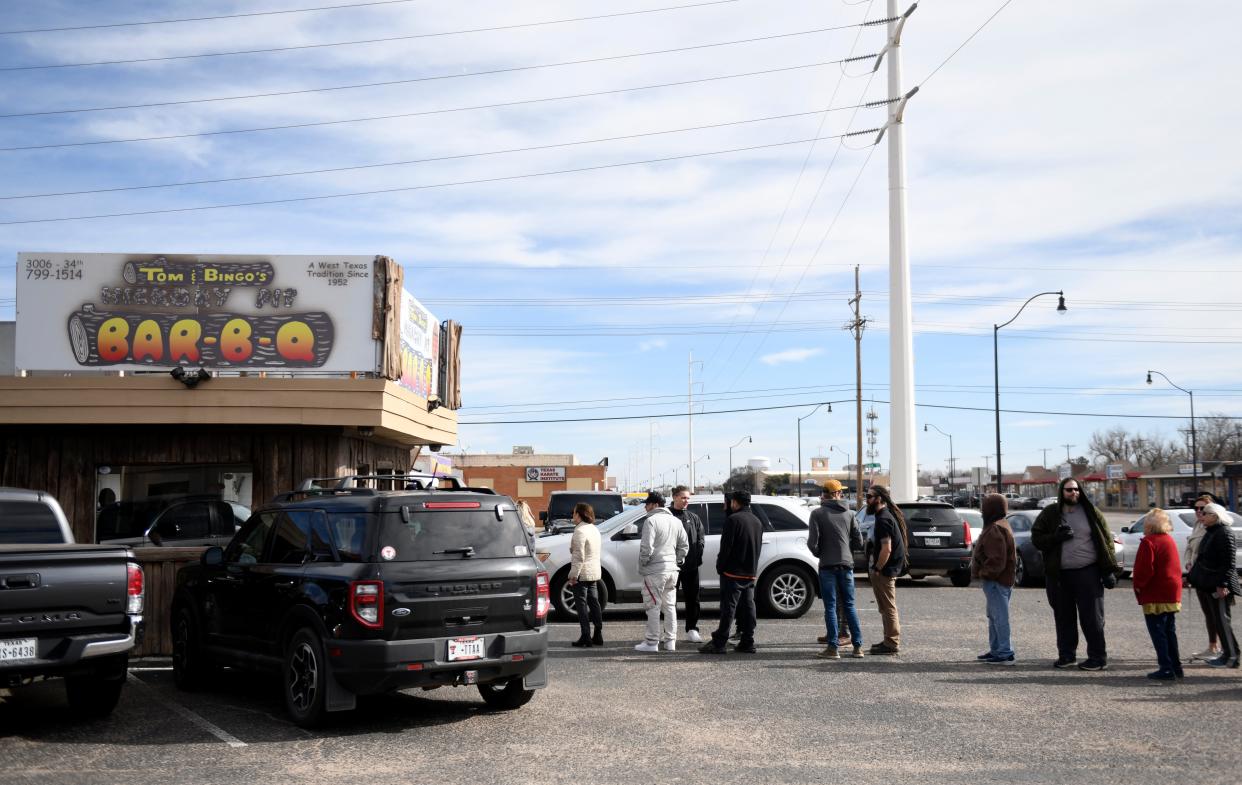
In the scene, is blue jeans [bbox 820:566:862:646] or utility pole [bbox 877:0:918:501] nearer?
blue jeans [bbox 820:566:862:646]

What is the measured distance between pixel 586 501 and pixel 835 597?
15840 mm

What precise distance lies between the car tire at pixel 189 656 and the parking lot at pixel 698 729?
0.52 ft

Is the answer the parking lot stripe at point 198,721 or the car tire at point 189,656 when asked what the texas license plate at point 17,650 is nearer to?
the parking lot stripe at point 198,721

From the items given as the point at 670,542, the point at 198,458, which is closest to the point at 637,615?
the point at 670,542

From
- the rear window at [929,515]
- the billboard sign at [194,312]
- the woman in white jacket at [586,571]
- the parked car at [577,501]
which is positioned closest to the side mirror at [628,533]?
the woman in white jacket at [586,571]

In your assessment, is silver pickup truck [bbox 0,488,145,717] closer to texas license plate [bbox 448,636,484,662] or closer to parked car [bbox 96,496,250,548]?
texas license plate [bbox 448,636,484,662]

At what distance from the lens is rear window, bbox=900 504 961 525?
20797 mm

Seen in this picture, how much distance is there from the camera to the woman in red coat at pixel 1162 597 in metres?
10.0

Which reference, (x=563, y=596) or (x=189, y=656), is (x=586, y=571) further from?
(x=189, y=656)

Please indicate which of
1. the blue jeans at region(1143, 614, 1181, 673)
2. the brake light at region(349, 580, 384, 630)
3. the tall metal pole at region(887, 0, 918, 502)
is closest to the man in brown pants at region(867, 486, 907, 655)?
the blue jeans at region(1143, 614, 1181, 673)

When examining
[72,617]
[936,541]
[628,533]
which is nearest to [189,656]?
[72,617]

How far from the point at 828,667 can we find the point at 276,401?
26.3 feet

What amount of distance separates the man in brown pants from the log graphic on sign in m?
7.91

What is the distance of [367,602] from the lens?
25.7 feet
